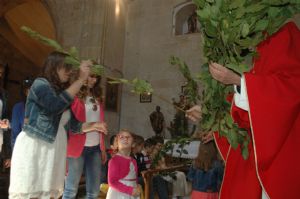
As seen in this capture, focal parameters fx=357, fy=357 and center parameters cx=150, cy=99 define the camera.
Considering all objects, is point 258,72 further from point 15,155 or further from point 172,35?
point 172,35

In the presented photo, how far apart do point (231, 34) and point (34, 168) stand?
67.2 inches

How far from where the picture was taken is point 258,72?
222 cm

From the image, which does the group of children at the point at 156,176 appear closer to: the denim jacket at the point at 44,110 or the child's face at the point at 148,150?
the child's face at the point at 148,150

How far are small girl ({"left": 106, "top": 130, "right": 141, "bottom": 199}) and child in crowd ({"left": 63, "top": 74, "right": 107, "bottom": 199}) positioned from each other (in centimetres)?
19

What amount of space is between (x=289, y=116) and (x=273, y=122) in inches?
3.9

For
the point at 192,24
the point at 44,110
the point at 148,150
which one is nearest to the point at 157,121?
the point at 192,24

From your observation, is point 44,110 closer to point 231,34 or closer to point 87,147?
point 87,147

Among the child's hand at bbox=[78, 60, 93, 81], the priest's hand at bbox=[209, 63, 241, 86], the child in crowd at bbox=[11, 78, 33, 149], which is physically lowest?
the child in crowd at bbox=[11, 78, 33, 149]

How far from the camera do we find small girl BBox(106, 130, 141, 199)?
390cm

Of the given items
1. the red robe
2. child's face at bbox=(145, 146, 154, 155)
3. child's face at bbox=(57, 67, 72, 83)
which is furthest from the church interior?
the red robe

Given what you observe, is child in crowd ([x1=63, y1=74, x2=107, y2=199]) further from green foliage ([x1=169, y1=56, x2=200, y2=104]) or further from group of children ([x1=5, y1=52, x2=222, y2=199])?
green foliage ([x1=169, y1=56, x2=200, y2=104])

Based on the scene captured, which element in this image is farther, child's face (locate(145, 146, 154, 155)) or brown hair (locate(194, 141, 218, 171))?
child's face (locate(145, 146, 154, 155))

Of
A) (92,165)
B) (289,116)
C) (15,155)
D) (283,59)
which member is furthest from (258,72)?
(92,165)

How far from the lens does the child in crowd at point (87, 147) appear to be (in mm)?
3475
